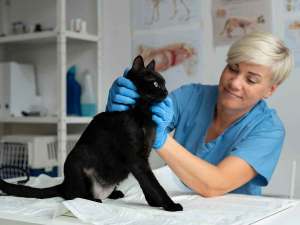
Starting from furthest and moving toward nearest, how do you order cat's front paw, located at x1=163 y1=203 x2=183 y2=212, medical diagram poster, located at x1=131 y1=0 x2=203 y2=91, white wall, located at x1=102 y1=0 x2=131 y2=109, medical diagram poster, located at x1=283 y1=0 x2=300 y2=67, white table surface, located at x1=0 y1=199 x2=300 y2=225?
white wall, located at x1=102 y1=0 x2=131 y2=109
medical diagram poster, located at x1=131 y1=0 x2=203 y2=91
medical diagram poster, located at x1=283 y1=0 x2=300 y2=67
cat's front paw, located at x1=163 y1=203 x2=183 y2=212
white table surface, located at x1=0 y1=199 x2=300 y2=225

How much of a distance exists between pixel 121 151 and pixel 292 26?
1098 millimetres

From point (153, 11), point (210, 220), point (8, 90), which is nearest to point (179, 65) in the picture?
point (153, 11)

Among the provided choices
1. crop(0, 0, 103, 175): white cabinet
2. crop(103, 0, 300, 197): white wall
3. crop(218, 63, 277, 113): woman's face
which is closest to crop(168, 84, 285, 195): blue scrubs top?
crop(218, 63, 277, 113): woman's face

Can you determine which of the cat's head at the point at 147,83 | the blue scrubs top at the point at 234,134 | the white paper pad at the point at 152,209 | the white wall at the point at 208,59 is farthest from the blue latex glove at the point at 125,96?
the white wall at the point at 208,59

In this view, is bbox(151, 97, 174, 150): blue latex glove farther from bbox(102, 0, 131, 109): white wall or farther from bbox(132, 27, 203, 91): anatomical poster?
bbox(102, 0, 131, 109): white wall

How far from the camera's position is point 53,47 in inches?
93.7

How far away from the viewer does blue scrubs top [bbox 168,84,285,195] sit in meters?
1.21

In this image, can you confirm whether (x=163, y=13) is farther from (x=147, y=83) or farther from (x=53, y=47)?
(x=147, y=83)

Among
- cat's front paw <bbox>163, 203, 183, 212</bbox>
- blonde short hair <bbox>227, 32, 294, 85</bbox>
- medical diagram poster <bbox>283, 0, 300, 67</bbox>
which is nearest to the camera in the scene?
cat's front paw <bbox>163, 203, 183, 212</bbox>

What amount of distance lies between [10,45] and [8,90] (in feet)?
1.28

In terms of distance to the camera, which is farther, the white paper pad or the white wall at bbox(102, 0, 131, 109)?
the white wall at bbox(102, 0, 131, 109)

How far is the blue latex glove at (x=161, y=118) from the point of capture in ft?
3.15

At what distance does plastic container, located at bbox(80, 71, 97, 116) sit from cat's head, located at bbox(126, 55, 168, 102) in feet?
4.25

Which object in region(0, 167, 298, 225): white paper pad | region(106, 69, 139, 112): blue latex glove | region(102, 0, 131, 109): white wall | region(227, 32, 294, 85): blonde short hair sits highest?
region(102, 0, 131, 109): white wall
